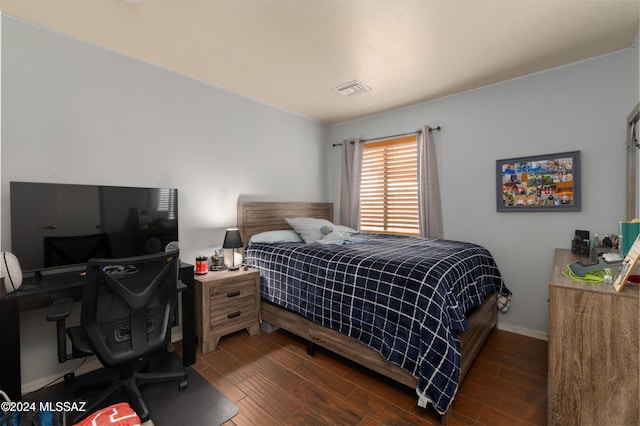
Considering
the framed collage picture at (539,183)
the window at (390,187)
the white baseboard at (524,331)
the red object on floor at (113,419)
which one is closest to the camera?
the red object on floor at (113,419)

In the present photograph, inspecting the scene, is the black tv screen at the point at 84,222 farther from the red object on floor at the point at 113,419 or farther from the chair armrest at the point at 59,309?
the red object on floor at the point at 113,419

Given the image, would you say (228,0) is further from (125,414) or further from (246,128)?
(125,414)

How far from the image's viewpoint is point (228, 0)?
1.72 m

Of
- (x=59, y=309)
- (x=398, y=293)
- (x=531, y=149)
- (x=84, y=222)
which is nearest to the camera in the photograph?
(x=59, y=309)

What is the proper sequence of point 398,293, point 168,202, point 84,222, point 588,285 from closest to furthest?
1. point 588,285
2. point 398,293
3. point 84,222
4. point 168,202

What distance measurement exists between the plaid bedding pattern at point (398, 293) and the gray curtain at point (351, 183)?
1319mm

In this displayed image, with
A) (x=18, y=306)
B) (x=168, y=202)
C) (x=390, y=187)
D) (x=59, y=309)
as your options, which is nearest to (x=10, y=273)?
(x=18, y=306)

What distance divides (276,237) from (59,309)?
1.84 meters

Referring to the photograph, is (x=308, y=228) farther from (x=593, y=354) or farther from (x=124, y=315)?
(x=593, y=354)

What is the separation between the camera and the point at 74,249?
1958mm

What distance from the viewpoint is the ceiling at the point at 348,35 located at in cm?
178

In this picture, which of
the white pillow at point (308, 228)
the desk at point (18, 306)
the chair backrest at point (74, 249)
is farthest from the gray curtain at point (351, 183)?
the desk at point (18, 306)

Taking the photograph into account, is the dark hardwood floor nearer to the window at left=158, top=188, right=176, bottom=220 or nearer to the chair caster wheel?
the chair caster wheel

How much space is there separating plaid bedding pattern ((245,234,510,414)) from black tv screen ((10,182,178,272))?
1.04 metres
